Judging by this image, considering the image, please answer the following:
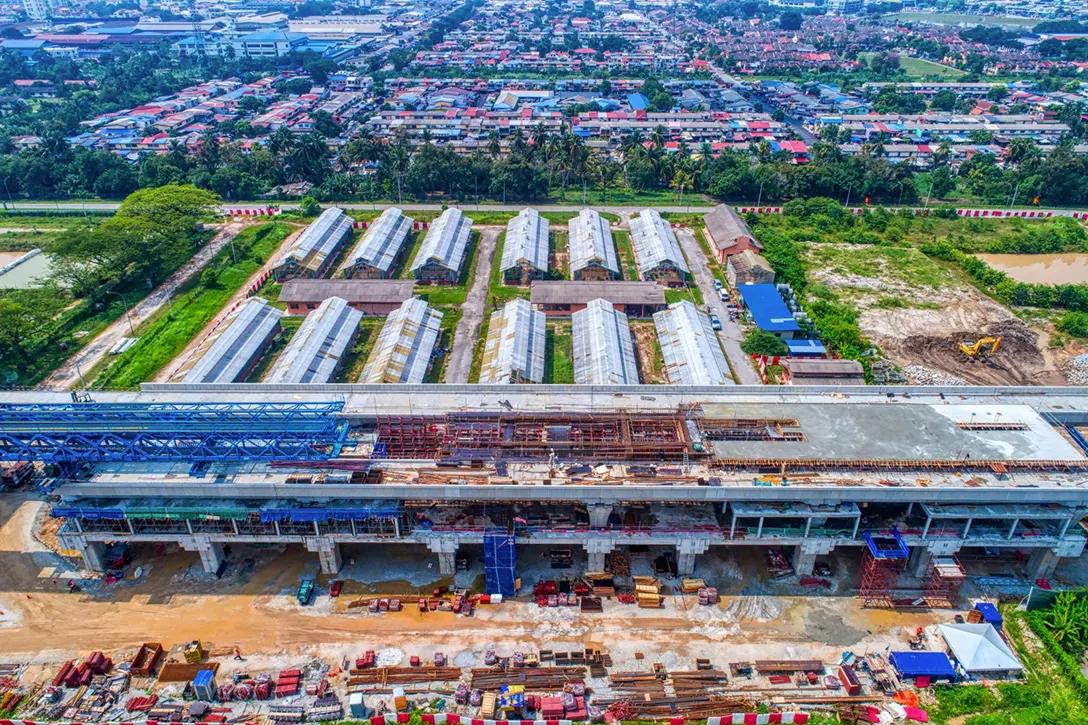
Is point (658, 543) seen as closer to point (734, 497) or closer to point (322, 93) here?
point (734, 497)

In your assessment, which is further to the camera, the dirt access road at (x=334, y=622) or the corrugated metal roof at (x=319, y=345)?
the corrugated metal roof at (x=319, y=345)

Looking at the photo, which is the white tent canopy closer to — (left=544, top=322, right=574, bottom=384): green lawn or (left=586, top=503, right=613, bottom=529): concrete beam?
(left=586, top=503, right=613, bottom=529): concrete beam

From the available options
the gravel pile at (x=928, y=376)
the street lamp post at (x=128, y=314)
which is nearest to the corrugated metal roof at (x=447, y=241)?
the street lamp post at (x=128, y=314)

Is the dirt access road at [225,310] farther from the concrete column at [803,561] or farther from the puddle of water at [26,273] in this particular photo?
the concrete column at [803,561]

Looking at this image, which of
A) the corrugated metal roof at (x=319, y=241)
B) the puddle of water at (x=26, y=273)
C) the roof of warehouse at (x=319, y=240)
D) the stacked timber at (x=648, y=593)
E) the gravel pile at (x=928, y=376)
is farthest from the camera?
the roof of warehouse at (x=319, y=240)

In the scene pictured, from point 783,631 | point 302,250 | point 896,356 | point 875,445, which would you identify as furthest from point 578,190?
point 783,631

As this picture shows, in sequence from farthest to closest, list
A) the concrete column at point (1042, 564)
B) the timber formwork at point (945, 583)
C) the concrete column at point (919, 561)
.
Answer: the concrete column at point (1042, 564)
the concrete column at point (919, 561)
the timber formwork at point (945, 583)

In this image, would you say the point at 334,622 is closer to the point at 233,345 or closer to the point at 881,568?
the point at 881,568
